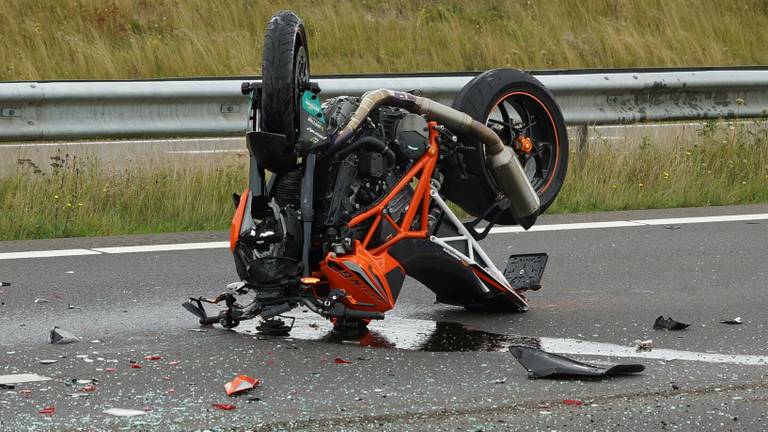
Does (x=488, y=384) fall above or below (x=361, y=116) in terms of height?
below

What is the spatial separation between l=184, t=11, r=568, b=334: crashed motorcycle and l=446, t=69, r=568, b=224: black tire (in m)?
0.01

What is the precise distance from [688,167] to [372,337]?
6047mm

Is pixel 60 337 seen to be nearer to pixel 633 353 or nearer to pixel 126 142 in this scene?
pixel 633 353

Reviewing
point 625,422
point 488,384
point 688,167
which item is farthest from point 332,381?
point 688,167

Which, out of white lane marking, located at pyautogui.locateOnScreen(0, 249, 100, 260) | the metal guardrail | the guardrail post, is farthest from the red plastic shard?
the guardrail post

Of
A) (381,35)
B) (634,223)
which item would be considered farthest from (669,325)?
(381,35)

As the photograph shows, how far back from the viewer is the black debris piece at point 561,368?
5848 millimetres

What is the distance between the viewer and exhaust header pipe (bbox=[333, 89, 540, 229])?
655cm

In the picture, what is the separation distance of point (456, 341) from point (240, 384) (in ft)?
4.30

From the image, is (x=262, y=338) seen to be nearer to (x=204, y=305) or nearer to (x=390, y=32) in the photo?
(x=204, y=305)

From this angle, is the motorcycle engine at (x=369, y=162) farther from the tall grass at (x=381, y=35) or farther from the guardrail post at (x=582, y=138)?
the tall grass at (x=381, y=35)

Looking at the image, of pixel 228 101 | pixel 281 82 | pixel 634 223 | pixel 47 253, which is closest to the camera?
pixel 281 82

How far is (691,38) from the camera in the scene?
A: 23.6m

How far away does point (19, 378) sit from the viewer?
5793 mm
